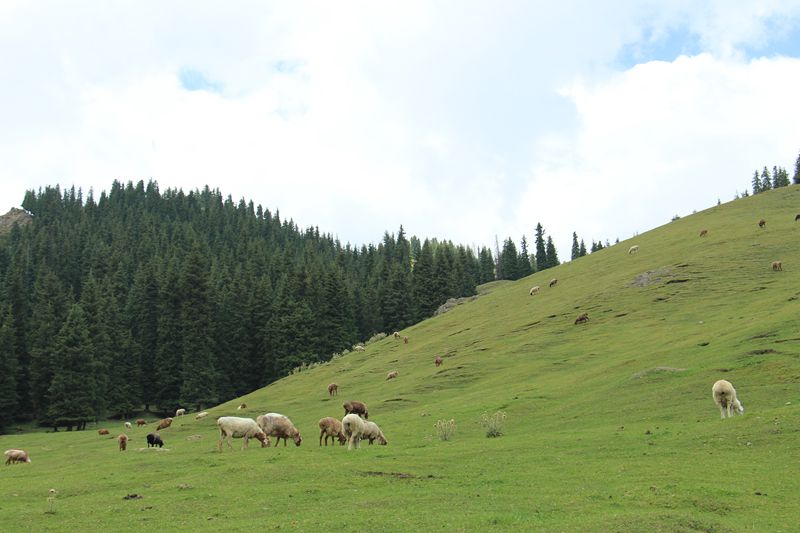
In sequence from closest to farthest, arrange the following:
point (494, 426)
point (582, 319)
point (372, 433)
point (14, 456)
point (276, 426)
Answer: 1. point (372, 433)
2. point (494, 426)
3. point (276, 426)
4. point (14, 456)
5. point (582, 319)

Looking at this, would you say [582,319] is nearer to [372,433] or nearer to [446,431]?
[446,431]

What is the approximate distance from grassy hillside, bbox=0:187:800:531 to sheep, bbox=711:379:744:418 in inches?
36.8

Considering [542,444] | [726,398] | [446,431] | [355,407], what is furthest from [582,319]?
[542,444]

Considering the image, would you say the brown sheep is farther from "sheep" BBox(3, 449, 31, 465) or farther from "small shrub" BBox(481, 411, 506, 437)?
"sheep" BBox(3, 449, 31, 465)

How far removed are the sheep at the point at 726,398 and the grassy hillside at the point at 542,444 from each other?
3.06 ft

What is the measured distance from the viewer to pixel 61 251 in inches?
6900

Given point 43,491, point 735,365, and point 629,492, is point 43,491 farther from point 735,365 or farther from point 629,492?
point 735,365

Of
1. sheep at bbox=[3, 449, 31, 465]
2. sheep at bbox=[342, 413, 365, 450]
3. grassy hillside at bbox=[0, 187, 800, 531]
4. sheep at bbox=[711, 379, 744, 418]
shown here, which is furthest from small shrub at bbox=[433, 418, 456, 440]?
sheep at bbox=[3, 449, 31, 465]

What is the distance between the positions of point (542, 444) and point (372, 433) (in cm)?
790

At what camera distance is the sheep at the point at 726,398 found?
83.7 ft

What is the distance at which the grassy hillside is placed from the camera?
15.6 m

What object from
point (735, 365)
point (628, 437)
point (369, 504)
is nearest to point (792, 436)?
point (628, 437)

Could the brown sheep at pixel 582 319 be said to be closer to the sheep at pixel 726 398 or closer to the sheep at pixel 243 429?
the sheep at pixel 726 398

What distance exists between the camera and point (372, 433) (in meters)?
29.0
